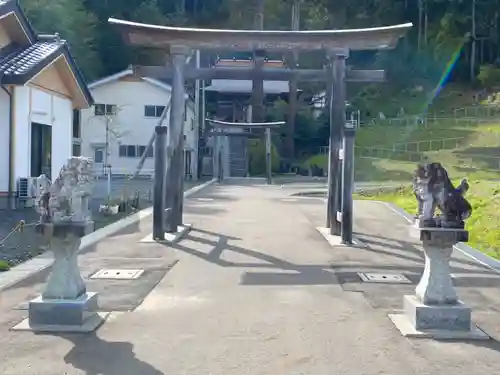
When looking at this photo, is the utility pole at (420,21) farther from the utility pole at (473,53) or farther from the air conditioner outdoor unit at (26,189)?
the air conditioner outdoor unit at (26,189)

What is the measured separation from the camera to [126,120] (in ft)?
127

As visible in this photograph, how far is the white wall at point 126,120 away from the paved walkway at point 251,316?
2758 cm

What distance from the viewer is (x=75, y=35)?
42438mm

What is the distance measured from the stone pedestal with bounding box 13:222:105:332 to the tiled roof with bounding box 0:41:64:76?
10.1 metres

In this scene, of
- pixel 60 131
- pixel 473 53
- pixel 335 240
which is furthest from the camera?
pixel 473 53

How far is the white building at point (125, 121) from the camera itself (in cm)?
3853

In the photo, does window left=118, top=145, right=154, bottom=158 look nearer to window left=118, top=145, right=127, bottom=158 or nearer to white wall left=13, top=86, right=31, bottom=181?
window left=118, top=145, right=127, bottom=158

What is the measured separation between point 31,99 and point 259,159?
2590 centimetres

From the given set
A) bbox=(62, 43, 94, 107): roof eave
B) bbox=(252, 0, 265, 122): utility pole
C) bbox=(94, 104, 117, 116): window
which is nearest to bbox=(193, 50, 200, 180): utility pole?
bbox=(252, 0, 265, 122): utility pole

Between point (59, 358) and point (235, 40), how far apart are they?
8092 millimetres

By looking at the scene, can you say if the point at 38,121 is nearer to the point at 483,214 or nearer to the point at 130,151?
the point at 483,214

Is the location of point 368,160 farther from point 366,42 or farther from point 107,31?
point 366,42

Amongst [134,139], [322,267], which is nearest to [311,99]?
[134,139]

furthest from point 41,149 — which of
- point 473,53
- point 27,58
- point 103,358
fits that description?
point 473,53
